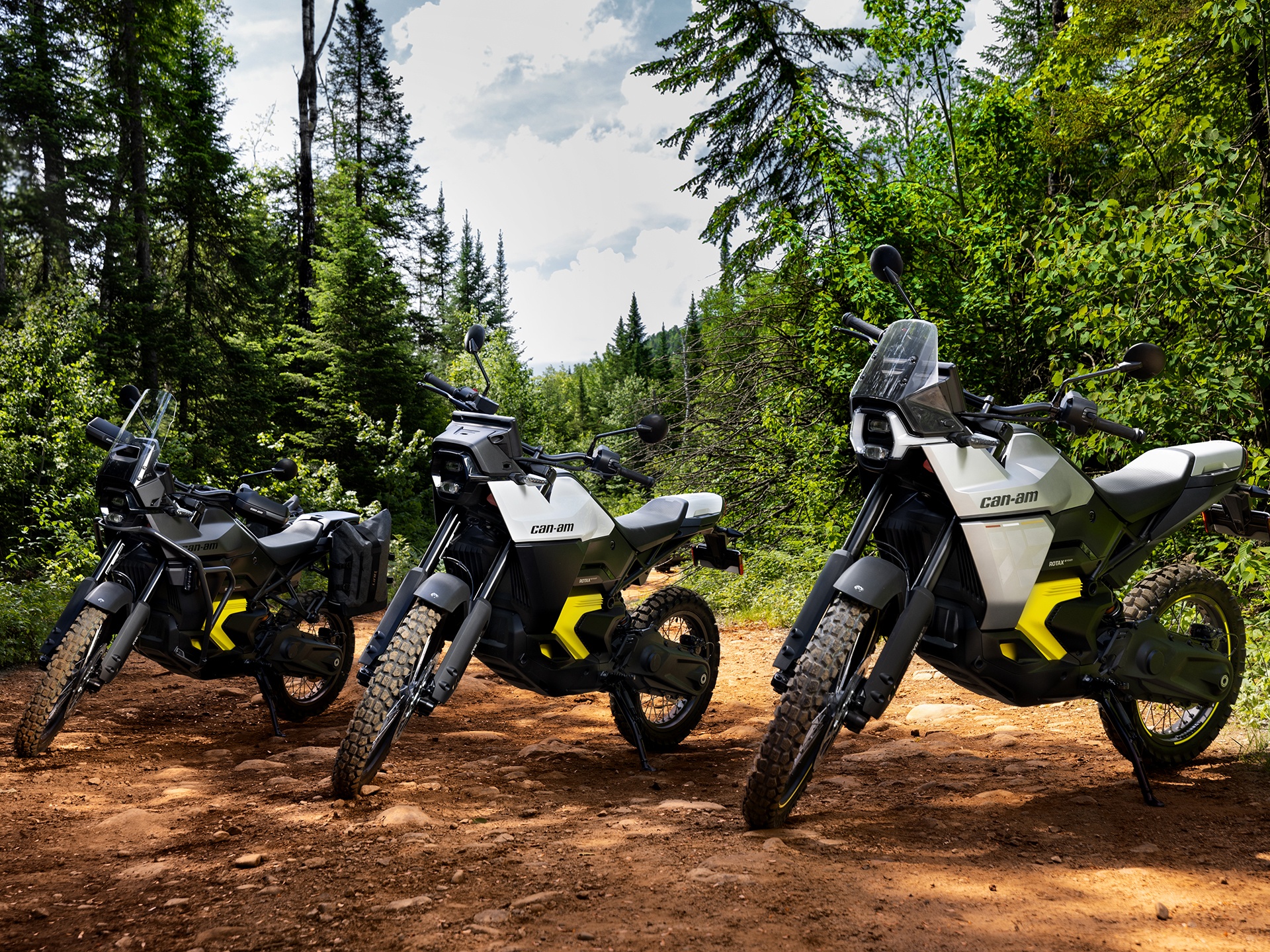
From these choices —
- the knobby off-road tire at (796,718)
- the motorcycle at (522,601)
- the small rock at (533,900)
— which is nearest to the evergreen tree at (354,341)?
the motorcycle at (522,601)

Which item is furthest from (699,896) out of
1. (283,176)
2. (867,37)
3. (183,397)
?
(283,176)

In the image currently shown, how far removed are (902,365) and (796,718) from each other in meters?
1.35

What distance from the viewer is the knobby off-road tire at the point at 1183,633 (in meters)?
3.61

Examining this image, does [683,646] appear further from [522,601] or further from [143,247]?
[143,247]

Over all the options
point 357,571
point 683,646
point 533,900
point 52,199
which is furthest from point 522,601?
point 52,199

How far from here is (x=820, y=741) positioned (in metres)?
2.94

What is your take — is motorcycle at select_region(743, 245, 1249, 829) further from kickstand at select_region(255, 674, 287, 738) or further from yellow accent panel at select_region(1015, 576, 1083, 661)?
kickstand at select_region(255, 674, 287, 738)

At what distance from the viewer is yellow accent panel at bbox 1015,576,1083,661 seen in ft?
10.7

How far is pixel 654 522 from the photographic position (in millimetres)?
4539

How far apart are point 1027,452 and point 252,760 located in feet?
12.4

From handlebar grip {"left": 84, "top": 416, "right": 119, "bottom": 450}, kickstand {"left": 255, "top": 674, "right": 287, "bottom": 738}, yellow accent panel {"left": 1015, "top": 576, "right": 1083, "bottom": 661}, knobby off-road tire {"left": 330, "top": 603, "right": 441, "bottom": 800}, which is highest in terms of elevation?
handlebar grip {"left": 84, "top": 416, "right": 119, "bottom": 450}

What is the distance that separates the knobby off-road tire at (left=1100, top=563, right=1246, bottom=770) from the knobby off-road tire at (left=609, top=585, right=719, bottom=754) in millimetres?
1913

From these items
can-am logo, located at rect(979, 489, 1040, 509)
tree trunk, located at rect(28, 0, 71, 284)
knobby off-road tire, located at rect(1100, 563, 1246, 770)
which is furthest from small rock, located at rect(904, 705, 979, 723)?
tree trunk, located at rect(28, 0, 71, 284)

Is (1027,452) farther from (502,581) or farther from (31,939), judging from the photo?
(31,939)
